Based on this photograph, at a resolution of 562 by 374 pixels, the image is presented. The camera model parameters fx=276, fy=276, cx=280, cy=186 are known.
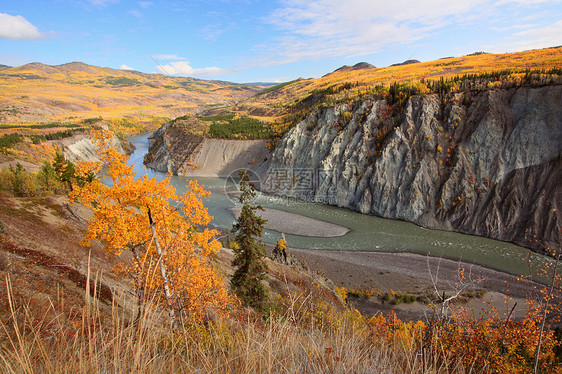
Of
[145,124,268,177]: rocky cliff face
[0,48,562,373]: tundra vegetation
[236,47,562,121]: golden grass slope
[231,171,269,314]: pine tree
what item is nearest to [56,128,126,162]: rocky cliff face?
[145,124,268,177]: rocky cliff face

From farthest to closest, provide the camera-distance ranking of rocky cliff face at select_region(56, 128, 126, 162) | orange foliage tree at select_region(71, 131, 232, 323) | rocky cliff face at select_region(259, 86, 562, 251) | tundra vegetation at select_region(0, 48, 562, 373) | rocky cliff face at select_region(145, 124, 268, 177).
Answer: rocky cliff face at select_region(56, 128, 126, 162) → rocky cliff face at select_region(145, 124, 268, 177) → rocky cliff face at select_region(259, 86, 562, 251) → orange foliage tree at select_region(71, 131, 232, 323) → tundra vegetation at select_region(0, 48, 562, 373)

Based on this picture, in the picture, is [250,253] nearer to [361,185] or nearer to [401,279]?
[401,279]

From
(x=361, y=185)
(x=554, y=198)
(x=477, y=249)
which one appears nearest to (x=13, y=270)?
(x=477, y=249)

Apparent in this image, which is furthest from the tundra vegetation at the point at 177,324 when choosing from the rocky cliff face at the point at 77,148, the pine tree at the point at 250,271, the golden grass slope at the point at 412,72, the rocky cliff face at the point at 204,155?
the rocky cliff face at the point at 77,148

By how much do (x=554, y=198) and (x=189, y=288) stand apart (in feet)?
112

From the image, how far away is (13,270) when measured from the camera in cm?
812

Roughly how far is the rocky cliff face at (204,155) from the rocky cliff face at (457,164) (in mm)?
20696

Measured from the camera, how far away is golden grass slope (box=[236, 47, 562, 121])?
40.7m

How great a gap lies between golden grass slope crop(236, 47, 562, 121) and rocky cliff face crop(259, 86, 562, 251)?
8.52 m

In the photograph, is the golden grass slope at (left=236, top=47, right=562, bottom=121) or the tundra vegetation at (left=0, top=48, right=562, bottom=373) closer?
the tundra vegetation at (left=0, top=48, right=562, bottom=373)

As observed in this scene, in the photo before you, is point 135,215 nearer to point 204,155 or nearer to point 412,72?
point 204,155

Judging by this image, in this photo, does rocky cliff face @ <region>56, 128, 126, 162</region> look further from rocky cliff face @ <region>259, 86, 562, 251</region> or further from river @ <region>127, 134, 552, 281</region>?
rocky cliff face @ <region>259, 86, 562, 251</region>

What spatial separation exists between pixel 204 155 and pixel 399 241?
4777 centimetres

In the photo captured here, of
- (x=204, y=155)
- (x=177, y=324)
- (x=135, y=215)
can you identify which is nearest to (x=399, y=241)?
(x=135, y=215)
